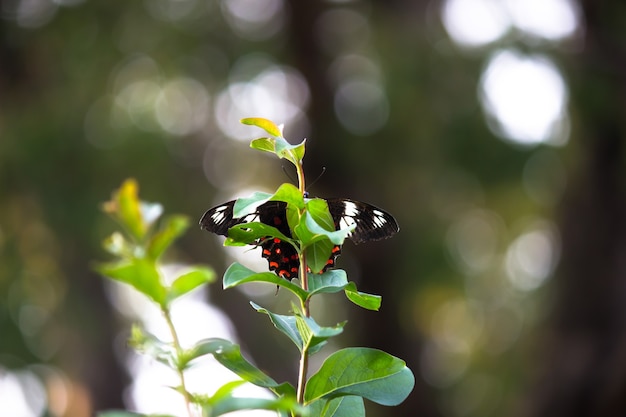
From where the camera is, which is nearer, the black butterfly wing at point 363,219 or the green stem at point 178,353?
the green stem at point 178,353

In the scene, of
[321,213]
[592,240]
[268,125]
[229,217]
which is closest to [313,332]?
[321,213]

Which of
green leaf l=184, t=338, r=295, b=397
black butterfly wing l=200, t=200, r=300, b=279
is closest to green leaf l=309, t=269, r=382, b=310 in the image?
green leaf l=184, t=338, r=295, b=397

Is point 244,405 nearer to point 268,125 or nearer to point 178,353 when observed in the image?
point 178,353

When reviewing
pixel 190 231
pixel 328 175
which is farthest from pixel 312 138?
pixel 190 231

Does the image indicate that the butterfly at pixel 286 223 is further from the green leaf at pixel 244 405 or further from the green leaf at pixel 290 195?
the green leaf at pixel 244 405

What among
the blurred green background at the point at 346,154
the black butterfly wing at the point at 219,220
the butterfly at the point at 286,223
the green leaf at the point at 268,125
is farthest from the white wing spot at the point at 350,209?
the blurred green background at the point at 346,154

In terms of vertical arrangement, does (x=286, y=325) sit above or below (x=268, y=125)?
below

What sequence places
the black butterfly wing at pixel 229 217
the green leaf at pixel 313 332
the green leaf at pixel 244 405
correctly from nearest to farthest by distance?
the green leaf at pixel 244 405 → the green leaf at pixel 313 332 → the black butterfly wing at pixel 229 217
